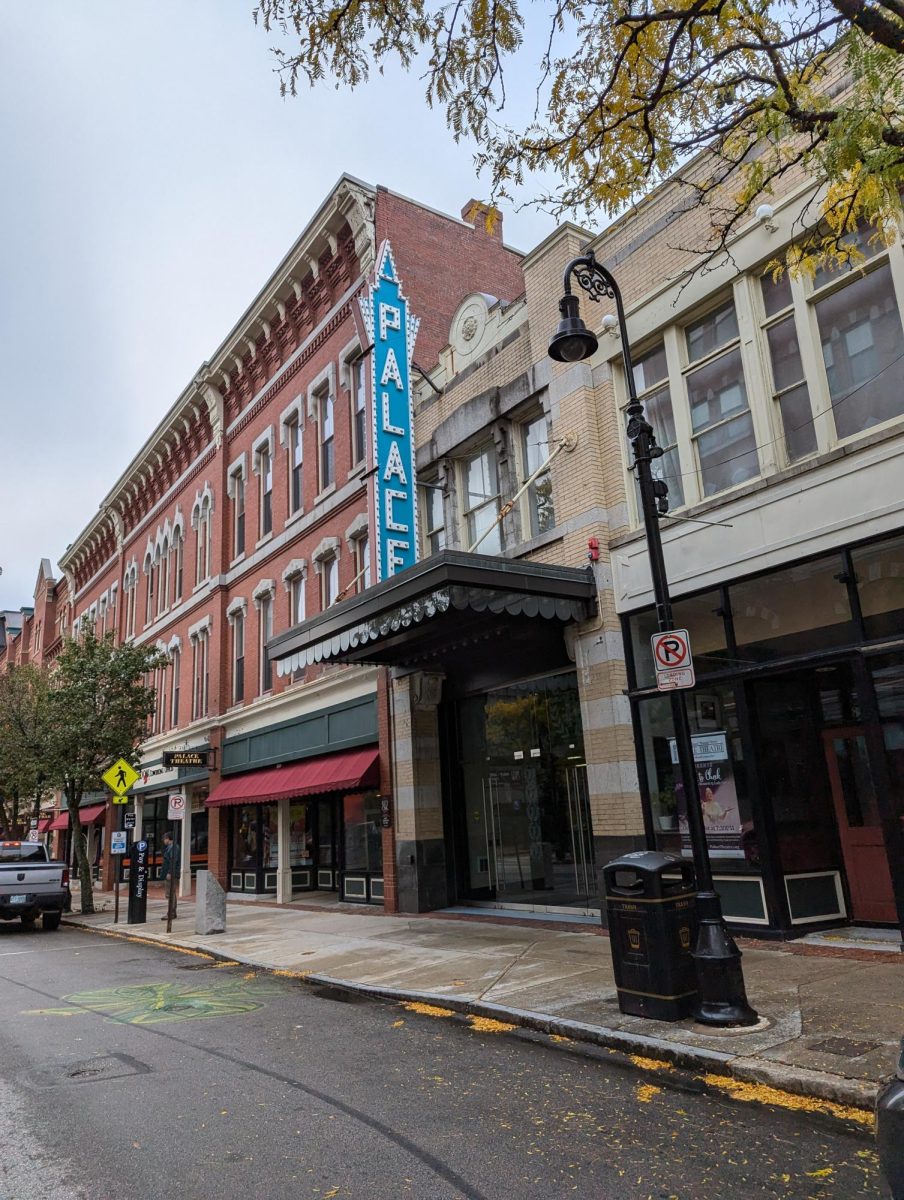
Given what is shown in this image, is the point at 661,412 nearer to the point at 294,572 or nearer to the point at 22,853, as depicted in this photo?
the point at 294,572

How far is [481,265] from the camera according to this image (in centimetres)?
2183

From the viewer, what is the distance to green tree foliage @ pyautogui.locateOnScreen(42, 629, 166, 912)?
74.3 feet

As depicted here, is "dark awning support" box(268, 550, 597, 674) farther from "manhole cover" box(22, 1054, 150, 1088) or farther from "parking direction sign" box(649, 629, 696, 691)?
"manhole cover" box(22, 1054, 150, 1088)

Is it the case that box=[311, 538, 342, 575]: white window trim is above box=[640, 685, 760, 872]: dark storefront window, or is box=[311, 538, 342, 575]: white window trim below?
above

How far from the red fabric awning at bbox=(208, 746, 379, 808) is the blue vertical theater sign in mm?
3790

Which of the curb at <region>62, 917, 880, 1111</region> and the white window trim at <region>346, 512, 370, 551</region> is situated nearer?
the curb at <region>62, 917, 880, 1111</region>

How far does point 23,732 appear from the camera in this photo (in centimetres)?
2536

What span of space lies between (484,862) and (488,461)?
7.21 m

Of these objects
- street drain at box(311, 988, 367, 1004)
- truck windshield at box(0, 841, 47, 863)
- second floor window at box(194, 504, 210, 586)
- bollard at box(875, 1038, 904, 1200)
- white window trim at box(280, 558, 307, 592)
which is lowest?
street drain at box(311, 988, 367, 1004)

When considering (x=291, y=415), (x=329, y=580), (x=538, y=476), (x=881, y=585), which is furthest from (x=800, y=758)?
(x=291, y=415)

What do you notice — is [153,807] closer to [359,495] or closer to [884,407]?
[359,495]

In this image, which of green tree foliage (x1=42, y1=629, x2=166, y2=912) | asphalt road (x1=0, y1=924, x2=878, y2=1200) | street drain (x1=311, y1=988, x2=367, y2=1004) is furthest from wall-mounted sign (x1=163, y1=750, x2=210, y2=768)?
asphalt road (x1=0, y1=924, x2=878, y2=1200)

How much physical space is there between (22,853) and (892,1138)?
2072cm

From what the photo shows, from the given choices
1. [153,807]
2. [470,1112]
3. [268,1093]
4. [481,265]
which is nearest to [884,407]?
[470,1112]
